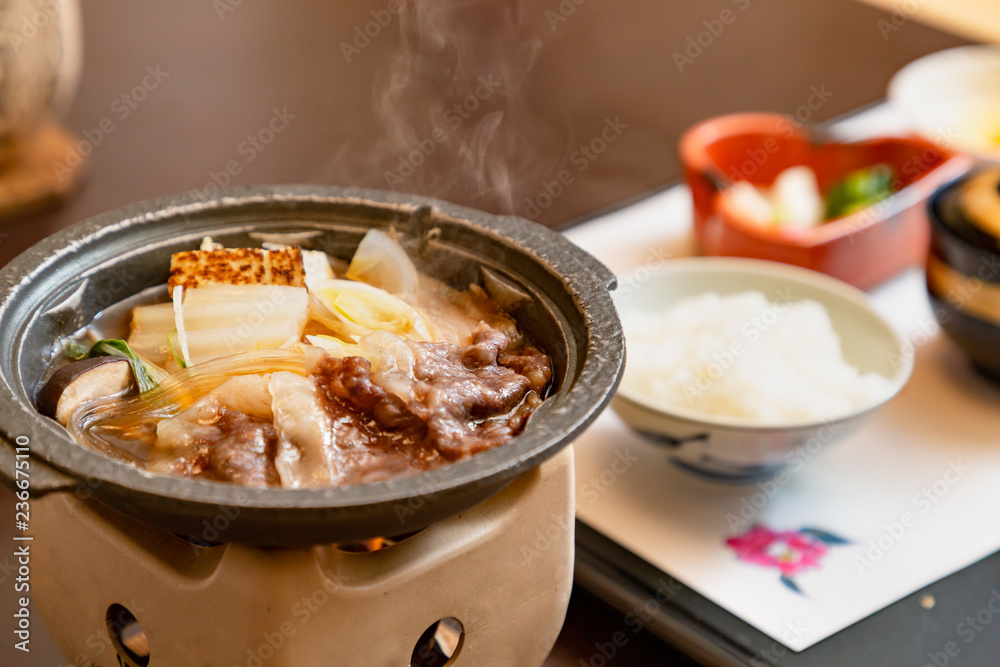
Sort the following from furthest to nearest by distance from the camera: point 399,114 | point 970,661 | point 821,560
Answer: point 399,114 < point 821,560 < point 970,661

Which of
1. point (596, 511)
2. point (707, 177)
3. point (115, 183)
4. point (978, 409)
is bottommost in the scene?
point (978, 409)

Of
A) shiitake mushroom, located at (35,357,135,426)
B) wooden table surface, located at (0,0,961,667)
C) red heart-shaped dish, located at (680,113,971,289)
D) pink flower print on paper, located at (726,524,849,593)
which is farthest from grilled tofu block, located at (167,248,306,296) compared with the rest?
red heart-shaped dish, located at (680,113,971,289)

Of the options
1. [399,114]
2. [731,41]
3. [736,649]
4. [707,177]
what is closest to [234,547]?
[736,649]

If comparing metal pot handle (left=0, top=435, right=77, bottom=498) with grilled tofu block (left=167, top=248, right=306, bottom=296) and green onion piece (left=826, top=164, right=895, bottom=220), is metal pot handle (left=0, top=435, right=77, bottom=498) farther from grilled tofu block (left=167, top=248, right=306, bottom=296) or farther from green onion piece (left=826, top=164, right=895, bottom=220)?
green onion piece (left=826, top=164, right=895, bottom=220)

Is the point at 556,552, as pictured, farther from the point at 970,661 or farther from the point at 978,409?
the point at 978,409

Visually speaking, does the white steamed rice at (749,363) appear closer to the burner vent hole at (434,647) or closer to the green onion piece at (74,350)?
the burner vent hole at (434,647)

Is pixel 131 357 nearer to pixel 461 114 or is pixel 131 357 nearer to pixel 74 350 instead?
pixel 74 350

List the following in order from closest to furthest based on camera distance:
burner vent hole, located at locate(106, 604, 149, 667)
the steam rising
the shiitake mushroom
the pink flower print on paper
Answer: the shiitake mushroom
burner vent hole, located at locate(106, 604, 149, 667)
the pink flower print on paper
the steam rising
